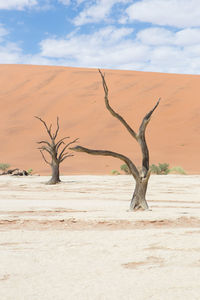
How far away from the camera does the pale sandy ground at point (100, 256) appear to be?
3.77 meters

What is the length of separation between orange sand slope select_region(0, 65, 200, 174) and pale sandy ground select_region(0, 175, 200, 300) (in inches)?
850

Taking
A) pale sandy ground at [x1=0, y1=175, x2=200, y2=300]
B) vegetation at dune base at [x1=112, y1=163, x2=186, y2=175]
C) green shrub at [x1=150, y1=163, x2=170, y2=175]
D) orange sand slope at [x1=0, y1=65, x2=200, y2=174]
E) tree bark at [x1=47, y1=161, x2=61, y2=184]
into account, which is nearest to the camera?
pale sandy ground at [x1=0, y1=175, x2=200, y2=300]

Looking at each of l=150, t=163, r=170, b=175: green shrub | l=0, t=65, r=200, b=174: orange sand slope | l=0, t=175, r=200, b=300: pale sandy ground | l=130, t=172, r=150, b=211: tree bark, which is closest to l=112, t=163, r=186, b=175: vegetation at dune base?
l=150, t=163, r=170, b=175: green shrub

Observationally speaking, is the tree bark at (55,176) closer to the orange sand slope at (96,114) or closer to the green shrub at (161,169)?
the green shrub at (161,169)

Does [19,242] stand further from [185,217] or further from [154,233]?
[185,217]

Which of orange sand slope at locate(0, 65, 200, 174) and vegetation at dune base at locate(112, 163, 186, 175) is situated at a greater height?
orange sand slope at locate(0, 65, 200, 174)

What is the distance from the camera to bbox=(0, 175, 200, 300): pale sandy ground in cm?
377

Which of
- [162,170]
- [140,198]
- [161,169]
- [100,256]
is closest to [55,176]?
Result: [140,198]

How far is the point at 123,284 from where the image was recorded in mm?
3938

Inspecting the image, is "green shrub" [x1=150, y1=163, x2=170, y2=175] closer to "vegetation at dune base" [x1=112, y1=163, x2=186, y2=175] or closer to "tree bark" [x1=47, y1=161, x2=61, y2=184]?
"vegetation at dune base" [x1=112, y1=163, x2=186, y2=175]

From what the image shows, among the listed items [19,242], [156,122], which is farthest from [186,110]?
[19,242]

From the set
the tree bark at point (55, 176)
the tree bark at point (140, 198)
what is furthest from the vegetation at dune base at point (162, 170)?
the tree bark at point (140, 198)

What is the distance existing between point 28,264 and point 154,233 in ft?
7.65

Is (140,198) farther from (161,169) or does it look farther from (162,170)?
(162,170)
